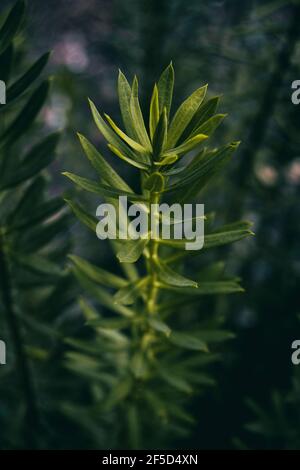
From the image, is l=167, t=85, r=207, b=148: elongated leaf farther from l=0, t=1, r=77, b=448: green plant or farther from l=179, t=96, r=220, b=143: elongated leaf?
l=0, t=1, r=77, b=448: green plant

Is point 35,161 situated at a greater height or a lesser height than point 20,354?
greater

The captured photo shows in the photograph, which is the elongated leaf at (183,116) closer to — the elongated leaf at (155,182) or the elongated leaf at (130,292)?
the elongated leaf at (155,182)

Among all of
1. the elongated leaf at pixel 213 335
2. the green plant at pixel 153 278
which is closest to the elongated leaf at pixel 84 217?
the green plant at pixel 153 278

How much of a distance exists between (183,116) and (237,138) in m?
0.45

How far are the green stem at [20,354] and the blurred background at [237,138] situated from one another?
A: 0.56 ft

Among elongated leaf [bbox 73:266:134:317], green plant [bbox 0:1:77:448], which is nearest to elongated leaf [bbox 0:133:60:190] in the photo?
green plant [bbox 0:1:77:448]

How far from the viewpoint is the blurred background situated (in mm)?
777

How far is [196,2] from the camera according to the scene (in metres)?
0.83

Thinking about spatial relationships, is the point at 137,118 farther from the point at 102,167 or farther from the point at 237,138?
the point at 237,138

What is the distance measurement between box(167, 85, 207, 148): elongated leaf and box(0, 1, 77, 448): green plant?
14 cm

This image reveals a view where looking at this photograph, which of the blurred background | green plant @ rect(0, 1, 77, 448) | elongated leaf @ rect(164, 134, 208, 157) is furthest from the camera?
the blurred background

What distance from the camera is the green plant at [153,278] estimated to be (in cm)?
43

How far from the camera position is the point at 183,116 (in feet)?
1.44

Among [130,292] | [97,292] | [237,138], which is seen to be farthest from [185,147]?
[237,138]
